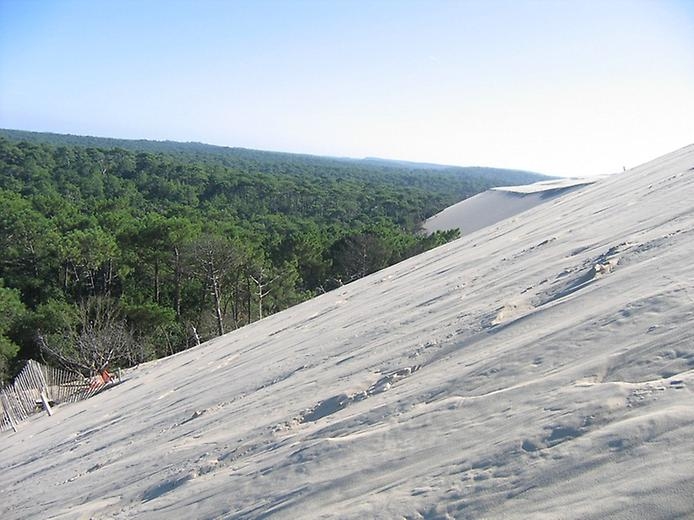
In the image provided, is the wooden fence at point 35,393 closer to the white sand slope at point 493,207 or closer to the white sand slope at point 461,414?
the white sand slope at point 461,414

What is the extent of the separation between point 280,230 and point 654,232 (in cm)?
3252

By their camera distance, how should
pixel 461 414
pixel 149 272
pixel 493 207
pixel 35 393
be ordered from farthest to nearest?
pixel 493 207
pixel 149 272
pixel 35 393
pixel 461 414

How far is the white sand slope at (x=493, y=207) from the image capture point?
25406mm

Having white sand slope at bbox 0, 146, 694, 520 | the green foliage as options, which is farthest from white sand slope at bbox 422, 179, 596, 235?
white sand slope at bbox 0, 146, 694, 520

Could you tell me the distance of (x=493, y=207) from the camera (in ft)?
97.8

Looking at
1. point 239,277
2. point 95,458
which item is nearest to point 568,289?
point 95,458

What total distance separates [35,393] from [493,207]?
25086 millimetres

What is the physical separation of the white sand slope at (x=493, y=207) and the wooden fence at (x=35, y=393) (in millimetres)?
19778

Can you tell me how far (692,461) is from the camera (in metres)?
1.43

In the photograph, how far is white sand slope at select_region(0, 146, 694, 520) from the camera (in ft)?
5.35

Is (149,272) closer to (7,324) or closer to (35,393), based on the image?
(7,324)

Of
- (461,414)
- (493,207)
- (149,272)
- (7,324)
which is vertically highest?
(461,414)

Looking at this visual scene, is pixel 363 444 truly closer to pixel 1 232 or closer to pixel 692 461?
→ pixel 692 461

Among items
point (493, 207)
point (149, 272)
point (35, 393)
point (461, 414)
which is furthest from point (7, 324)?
point (493, 207)
